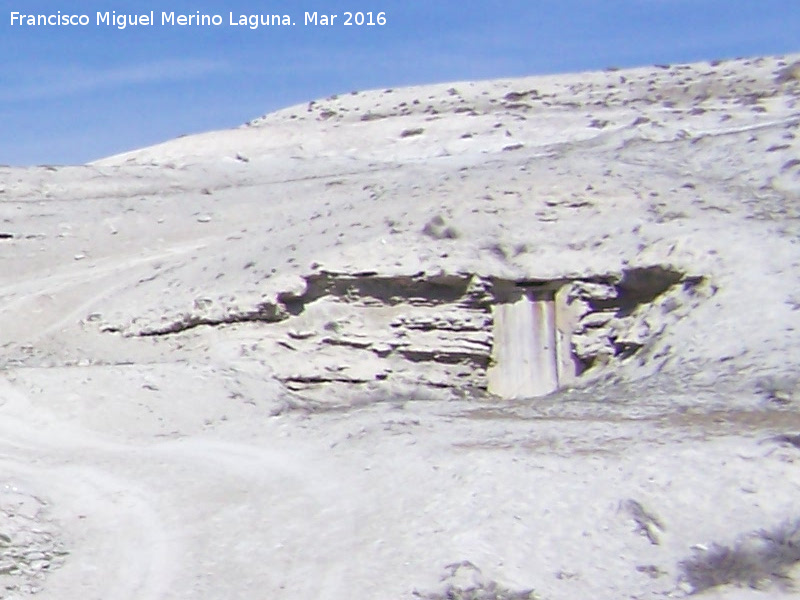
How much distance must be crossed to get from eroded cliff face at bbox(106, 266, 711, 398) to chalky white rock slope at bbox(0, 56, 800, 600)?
0.03m

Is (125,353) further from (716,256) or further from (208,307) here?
(716,256)

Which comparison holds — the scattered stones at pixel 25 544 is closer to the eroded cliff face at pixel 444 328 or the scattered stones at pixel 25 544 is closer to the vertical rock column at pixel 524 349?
the eroded cliff face at pixel 444 328

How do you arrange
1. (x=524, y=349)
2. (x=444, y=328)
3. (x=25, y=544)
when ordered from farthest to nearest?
1. (x=444, y=328)
2. (x=524, y=349)
3. (x=25, y=544)

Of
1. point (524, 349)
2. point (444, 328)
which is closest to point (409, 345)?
point (444, 328)

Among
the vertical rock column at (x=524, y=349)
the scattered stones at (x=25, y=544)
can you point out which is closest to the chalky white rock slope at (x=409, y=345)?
the scattered stones at (x=25, y=544)

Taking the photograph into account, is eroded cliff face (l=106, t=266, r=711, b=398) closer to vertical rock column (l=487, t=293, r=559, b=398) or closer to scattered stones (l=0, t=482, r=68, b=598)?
vertical rock column (l=487, t=293, r=559, b=398)

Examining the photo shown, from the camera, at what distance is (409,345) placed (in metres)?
14.7

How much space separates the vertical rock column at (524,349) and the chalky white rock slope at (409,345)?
0.16 metres

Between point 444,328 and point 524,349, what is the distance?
2.95ft

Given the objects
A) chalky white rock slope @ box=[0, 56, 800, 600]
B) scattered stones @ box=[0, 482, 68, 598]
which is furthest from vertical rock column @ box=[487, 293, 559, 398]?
scattered stones @ box=[0, 482, 68, 598]

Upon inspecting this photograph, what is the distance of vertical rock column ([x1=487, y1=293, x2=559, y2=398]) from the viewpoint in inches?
567

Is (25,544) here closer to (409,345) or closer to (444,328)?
(409,345)

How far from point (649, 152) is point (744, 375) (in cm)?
729

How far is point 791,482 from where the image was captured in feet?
27.1
